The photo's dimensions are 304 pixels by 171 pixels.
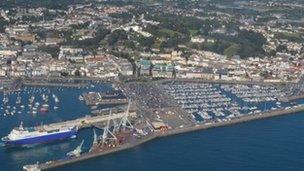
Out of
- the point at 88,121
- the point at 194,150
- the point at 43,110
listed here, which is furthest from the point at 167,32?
the point at 194,150

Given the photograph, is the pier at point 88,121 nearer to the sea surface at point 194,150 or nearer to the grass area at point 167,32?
the sea surface at point 194,150

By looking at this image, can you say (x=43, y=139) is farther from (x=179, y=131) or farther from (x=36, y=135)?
(x=179, y=131)

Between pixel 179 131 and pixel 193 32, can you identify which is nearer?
pixel 179 131

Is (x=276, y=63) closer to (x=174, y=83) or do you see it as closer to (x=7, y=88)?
(x=174, y=83)

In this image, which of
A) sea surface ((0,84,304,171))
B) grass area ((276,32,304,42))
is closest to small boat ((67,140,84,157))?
sea surface ((0,84,304,171))

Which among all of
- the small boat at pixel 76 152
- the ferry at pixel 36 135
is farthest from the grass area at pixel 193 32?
the small boat at pixel 76 152

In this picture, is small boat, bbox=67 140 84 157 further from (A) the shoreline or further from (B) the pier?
(B) the pier
